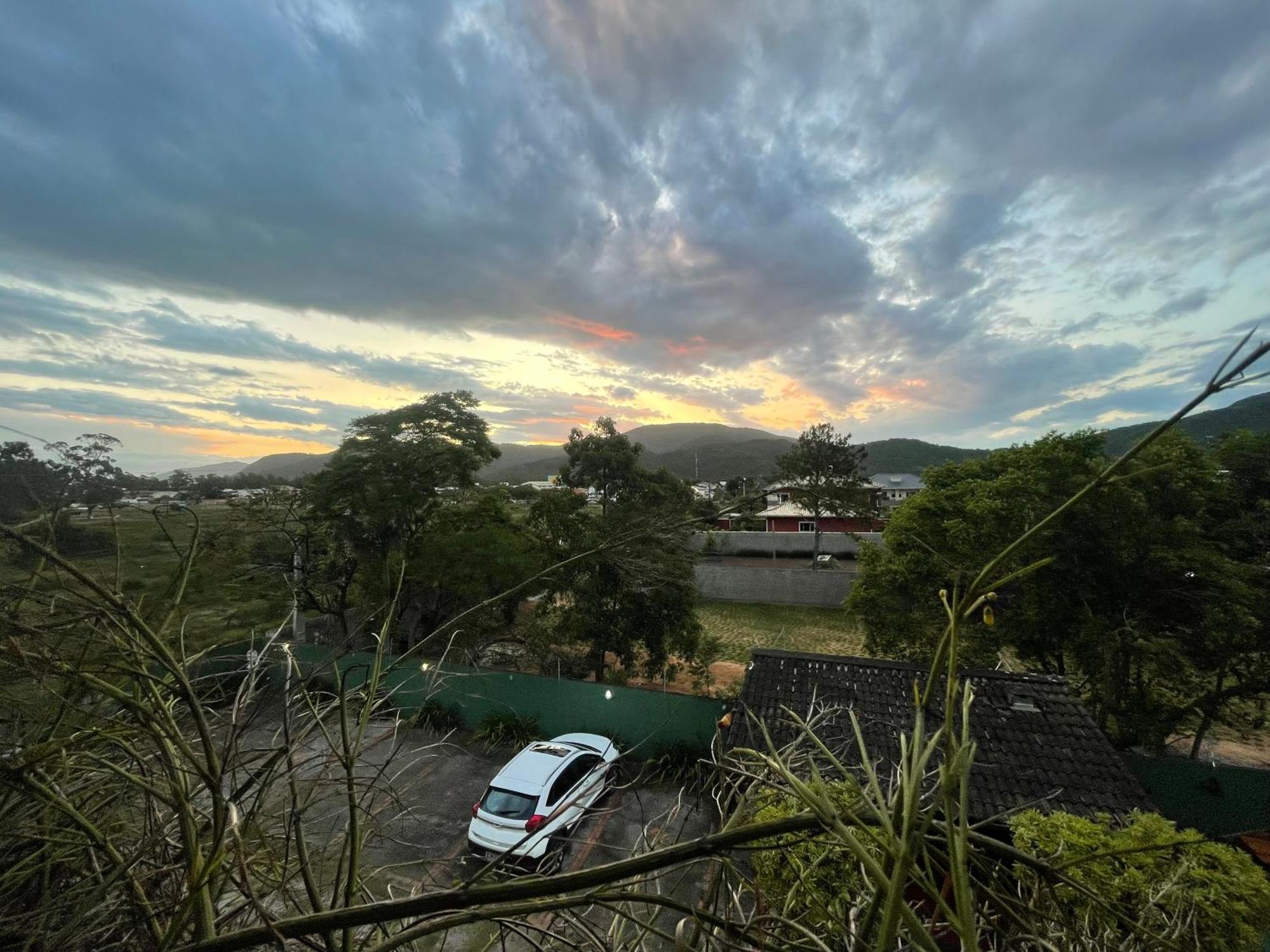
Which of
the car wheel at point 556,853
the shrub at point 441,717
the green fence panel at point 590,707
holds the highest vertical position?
the car wheel at point 556,853

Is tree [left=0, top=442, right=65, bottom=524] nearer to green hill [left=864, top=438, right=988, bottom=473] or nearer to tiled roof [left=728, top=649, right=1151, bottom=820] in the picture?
tiled roof [left=728, top=649, right=1151, bottom=820]

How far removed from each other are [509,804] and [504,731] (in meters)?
3.45

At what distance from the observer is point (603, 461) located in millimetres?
11336

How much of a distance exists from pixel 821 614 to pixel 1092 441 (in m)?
11.3

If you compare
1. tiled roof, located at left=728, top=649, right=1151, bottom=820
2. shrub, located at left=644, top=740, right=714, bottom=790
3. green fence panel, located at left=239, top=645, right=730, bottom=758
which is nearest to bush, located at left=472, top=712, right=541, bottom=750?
green fence panel, located at left=239, top=645, right=730, bottom=758

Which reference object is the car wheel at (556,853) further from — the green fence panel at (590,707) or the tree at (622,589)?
the tree at (622,589)

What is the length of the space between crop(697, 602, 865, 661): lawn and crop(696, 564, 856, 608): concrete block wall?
1.04ft

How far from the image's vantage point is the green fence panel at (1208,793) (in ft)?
20.9

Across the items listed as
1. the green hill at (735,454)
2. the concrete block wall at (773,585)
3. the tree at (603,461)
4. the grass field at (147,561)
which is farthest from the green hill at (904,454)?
the grass field at (147,561)

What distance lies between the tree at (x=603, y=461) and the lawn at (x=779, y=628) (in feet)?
18.6

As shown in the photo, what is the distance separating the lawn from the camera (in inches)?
594

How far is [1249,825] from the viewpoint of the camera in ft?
21.0

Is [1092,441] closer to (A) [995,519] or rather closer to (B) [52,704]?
(A) [995,519]

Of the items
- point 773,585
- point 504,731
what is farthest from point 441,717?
point 773,585
